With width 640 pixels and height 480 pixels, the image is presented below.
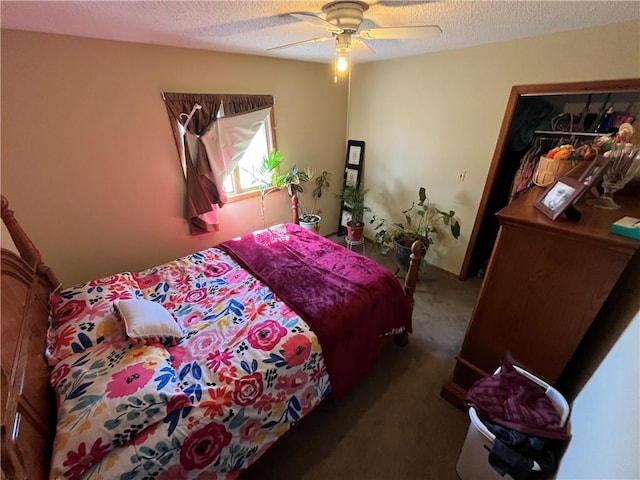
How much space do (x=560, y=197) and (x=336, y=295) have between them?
1.25m

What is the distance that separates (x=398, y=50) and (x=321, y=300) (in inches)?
94.5

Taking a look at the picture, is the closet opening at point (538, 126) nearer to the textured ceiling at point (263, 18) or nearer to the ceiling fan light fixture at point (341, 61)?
the textured ceiling at point (263, 18)

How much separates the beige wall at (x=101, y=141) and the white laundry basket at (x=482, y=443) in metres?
2.72

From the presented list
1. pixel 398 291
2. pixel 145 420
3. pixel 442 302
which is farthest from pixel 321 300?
pixel 442 302

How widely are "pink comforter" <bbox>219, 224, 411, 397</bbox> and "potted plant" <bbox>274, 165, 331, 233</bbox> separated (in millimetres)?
885

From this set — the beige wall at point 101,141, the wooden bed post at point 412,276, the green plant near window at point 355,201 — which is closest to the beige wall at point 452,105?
the green plant near window at point 355,201

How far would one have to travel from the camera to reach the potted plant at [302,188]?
10.1 feet

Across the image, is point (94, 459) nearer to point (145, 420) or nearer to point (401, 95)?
point (145, 420)

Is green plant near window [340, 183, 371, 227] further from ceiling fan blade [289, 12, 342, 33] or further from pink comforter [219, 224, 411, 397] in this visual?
ceiling fan blade [289, 12, 342, 33]

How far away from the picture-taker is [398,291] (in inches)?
76.9

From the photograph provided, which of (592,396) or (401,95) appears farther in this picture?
(401,95)

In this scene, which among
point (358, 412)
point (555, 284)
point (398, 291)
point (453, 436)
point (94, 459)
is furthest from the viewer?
point (398, 291)

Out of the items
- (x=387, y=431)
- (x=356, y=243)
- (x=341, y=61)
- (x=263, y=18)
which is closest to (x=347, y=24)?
(x=341, y=61)

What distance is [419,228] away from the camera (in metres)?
3.12
